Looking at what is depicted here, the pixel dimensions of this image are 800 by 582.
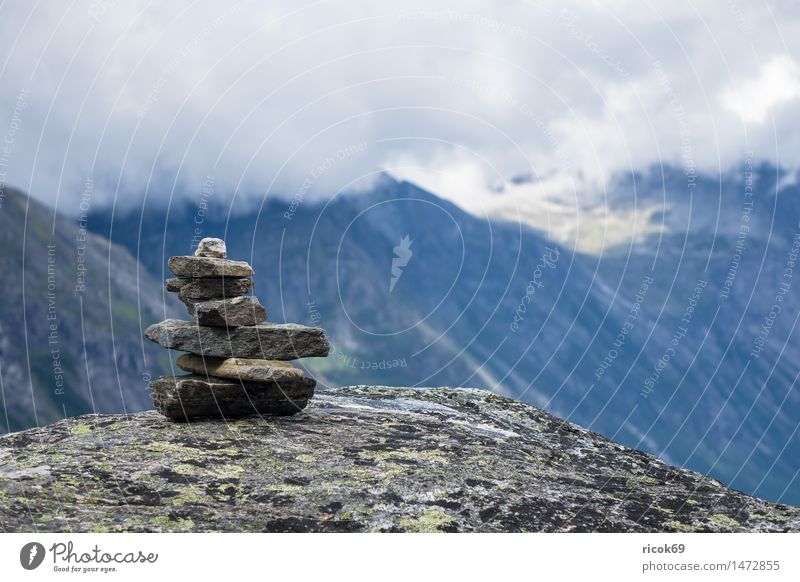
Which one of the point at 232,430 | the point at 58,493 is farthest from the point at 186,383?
the point at 58,493

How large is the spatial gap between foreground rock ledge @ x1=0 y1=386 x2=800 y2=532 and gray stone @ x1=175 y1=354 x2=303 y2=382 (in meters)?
0.97

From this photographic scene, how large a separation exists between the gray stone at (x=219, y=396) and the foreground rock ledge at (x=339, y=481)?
0.44m

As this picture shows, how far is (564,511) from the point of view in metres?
12.9

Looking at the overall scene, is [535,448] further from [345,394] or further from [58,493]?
[58,493]

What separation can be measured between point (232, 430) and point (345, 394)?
6.43 metres

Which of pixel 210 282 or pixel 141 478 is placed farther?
pixel 210 282

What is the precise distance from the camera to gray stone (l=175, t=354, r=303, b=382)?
16.5m

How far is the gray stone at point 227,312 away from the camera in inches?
656

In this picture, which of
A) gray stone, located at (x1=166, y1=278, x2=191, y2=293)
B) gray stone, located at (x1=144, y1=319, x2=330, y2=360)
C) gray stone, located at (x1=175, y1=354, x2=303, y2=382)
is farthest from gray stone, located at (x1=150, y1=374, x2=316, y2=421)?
gray stone, located at (x1=166, y1=278, x2=191, y2=293)
